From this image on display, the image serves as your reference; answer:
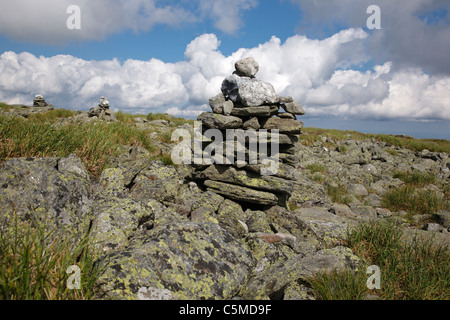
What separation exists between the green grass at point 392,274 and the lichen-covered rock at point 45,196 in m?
4.89

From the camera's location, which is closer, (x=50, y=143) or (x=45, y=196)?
(x=45, y=196)

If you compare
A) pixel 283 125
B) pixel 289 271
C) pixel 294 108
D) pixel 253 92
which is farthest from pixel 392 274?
pixel 253 92

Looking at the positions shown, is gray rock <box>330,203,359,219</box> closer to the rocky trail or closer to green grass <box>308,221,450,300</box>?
the rocky trail

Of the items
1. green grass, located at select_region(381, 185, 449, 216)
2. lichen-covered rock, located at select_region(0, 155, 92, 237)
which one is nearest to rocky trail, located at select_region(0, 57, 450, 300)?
lichen-covered rock, located at select_region(0, 155, 92, 237)

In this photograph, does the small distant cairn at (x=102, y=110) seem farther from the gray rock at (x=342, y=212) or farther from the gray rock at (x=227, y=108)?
the gray rock at (x=342, y=212)

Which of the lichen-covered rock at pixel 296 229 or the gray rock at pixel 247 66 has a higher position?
the gray rock at pixel 247 66

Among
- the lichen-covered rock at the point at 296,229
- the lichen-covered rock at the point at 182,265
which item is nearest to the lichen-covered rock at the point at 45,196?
the lichen-covered rock at the point at 182,265

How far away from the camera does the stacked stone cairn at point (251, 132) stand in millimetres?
8938

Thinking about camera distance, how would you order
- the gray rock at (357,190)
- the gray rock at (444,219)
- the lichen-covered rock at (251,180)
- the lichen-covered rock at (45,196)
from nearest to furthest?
the lichen-covered rock at (45,196), the lichen-covered rock at (251,180), the gray rock at (444,219), the gray rock at (357,190)

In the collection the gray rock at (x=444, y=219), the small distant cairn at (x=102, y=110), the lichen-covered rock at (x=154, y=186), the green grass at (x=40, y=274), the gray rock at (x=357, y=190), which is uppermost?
the small distant cairn at (x=102, y=110)

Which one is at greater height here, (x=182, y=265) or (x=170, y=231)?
(x=170, y=231)

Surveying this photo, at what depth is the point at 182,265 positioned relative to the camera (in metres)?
5.02

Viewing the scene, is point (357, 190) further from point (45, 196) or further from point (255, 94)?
point (45, 196)

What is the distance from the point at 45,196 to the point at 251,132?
6119mm
